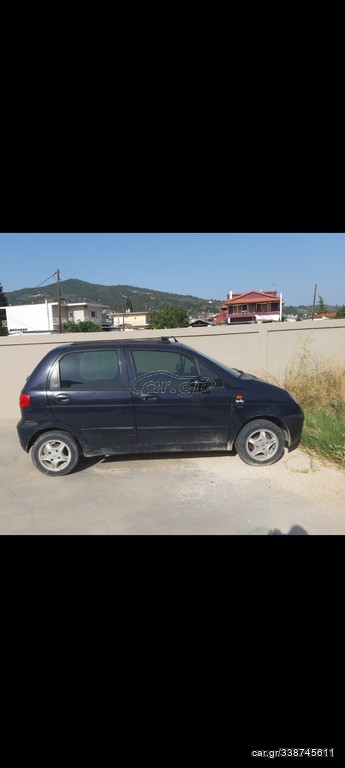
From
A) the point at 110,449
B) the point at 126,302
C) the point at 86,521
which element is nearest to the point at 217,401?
the point at 110,449

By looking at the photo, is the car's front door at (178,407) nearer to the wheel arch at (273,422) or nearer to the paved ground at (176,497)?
the wheel arch at (273,422)

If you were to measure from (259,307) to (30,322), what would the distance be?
45079mm

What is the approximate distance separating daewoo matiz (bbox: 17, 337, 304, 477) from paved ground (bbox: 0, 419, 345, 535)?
0.26 metres

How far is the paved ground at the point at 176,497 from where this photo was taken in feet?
10.2

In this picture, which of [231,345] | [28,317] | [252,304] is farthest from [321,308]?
[231,345]

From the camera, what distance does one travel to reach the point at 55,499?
3.72 meters

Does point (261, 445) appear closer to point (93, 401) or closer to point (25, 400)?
point (93, 401)

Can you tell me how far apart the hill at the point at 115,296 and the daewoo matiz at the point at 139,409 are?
93.2 m

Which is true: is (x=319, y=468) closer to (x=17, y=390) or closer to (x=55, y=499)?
(x=55, y=499)

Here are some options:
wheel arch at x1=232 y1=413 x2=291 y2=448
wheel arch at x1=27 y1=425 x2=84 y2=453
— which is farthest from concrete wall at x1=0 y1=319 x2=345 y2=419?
wheel arch at x1=232 y1=413 x2=291 y2=448

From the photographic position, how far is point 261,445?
438cm

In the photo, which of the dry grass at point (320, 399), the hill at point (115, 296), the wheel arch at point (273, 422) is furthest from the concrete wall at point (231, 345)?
the hill at point (115, 296)

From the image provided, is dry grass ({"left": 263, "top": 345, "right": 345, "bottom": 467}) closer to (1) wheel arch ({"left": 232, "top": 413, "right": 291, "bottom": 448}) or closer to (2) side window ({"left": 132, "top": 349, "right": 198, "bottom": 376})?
(1) wheel arch ({"left": 232, "top": 413, "right": 291, "bottom": 448})

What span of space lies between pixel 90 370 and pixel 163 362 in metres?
0.83
